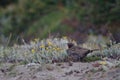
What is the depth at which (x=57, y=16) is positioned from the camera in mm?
26516

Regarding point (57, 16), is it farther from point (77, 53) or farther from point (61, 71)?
point (61, 71)

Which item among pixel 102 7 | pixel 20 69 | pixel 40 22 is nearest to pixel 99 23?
pixel 102 7

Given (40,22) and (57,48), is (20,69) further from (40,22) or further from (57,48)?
(40,22)

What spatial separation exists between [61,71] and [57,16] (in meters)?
18.4

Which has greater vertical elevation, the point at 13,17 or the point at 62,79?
the point at 13,17

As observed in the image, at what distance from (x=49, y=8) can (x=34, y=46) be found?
58.6ft

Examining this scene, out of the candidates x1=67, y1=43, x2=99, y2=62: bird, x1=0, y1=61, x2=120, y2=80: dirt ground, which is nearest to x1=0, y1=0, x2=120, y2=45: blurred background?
x1=67, y1=43, x2=99, y2=62: bird

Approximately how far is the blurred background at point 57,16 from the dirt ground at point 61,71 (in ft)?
38.1

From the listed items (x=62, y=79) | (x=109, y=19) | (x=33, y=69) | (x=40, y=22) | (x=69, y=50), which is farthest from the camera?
(x=40, y=22)

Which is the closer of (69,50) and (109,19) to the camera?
(69,50)

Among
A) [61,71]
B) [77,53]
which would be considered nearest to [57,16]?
[77,53]

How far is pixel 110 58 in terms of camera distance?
8773mm

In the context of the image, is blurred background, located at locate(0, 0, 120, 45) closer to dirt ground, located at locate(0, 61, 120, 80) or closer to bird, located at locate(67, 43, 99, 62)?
bird, located at locate(67, 43, 99, 62)

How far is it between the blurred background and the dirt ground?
38.1 ft
